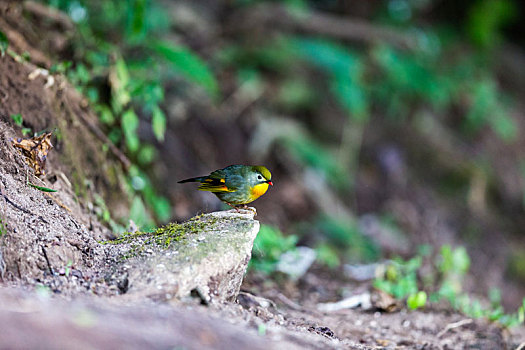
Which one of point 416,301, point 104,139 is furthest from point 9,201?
point 416,301

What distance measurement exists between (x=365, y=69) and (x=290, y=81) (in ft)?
4.19

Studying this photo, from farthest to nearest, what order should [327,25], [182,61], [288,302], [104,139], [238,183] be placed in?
1. [327,25]
2. [182,61]
3. [104,139]
4. [288,302]
5. [238,183]

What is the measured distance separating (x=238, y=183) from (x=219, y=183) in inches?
6.0

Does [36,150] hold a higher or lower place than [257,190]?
higher

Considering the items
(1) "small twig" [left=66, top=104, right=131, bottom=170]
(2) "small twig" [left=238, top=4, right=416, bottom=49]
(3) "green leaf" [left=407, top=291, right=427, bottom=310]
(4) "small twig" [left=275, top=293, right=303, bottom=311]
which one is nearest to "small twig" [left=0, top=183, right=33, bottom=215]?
(1) "small twig" [left=66, top=104, right=131, bottom=170]

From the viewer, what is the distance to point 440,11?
398 inches

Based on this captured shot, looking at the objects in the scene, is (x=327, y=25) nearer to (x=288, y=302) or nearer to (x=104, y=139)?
(x=104, y=139)

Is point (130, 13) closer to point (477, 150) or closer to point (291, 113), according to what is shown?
point (291, 113)

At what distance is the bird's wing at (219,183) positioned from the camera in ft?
12.3

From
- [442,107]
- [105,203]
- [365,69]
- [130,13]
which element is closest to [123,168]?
[105,203]

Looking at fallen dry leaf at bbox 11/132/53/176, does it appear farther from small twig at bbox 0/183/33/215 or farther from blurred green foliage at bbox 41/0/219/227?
blurred green foliage at bbox 41/0/219/227

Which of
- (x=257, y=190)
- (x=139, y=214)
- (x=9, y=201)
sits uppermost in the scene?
(x=139, y=214)

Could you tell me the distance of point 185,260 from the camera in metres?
2.81

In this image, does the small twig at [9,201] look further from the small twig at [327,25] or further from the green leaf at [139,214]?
the small twig at [327,25]
